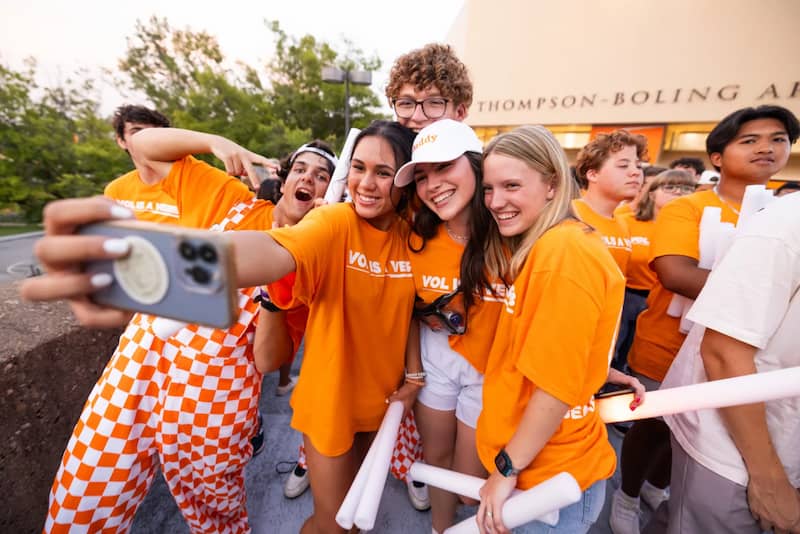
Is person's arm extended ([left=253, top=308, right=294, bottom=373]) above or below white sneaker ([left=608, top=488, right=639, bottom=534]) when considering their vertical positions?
above

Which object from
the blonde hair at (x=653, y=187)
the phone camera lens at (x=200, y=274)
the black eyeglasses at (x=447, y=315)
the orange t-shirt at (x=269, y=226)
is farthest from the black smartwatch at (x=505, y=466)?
the blonde hair at (x=653, y=187)

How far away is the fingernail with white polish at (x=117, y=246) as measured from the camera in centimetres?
53

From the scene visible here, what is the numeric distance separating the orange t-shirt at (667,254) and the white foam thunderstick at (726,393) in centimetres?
98

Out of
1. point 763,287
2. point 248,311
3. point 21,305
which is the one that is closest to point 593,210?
point 763,287

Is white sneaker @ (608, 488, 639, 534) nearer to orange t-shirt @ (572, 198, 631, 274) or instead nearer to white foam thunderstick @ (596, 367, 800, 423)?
white foam thunderstick @ (596, 367, 800, 423)

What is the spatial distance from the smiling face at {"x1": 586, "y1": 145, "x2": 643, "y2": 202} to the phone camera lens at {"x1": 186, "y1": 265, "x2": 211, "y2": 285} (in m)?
2.82

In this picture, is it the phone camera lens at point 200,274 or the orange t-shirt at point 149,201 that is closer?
the phone camera lens at point 200,274

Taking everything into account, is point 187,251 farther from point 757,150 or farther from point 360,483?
point 757,150

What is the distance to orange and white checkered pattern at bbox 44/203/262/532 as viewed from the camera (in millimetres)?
1380

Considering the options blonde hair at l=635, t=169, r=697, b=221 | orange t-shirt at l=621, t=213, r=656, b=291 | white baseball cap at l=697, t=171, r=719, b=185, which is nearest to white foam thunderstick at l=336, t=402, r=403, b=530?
orange t-shirt at l=621, t=213, r=656, b=291

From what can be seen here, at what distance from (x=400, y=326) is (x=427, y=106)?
1472 mm

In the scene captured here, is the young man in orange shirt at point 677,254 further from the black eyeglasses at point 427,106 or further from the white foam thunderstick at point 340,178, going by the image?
the white foam thunderstick at point 340,178

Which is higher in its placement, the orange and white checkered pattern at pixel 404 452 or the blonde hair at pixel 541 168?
the blonde hair at pixel 541 168

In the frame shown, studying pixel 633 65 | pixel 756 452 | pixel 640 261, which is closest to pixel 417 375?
pixel 756 452
